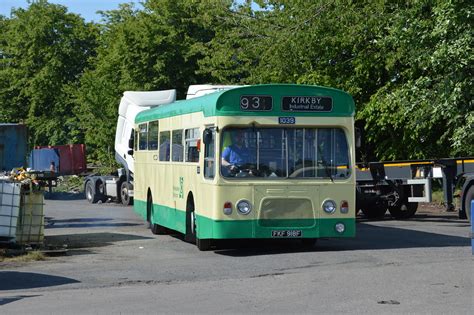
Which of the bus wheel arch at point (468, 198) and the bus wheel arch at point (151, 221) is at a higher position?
the bus wheel arch at point (468, 198)

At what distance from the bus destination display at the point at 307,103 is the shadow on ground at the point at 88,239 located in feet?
17.3

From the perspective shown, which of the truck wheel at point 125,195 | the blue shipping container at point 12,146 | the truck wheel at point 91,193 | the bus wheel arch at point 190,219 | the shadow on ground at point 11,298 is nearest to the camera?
the shadow on ground at point 11,298

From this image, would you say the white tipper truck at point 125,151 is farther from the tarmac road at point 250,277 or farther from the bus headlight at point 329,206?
the bus headlight at point 329,206

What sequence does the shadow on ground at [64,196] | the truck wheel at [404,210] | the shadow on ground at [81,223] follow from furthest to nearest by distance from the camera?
the shadow on ground at [64,196]
the truck wheel at [404,210]
the shadow on ground at [81,223]

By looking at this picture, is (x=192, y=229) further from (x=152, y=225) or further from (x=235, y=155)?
(x=152, y=225)

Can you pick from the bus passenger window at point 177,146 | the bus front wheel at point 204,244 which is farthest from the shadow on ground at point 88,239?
the bus front wheel at point 204,244

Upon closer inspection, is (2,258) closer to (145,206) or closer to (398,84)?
(145,206)

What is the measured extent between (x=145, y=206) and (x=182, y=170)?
4.31 meters

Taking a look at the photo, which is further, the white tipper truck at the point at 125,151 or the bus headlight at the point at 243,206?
the white tipper truck at the point at 125,151

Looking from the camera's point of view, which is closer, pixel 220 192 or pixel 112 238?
pixel 220 192

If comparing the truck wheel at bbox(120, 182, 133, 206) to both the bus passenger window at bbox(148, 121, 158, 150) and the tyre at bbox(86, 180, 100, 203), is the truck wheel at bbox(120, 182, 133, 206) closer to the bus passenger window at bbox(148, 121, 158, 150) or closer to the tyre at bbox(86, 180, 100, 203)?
the tyre at bbox(86, 180, 100, 203)

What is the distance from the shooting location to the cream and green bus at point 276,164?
1566 cm

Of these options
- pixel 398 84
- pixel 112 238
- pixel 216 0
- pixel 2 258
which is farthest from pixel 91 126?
pixel 2 258

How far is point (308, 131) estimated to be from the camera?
52.6 feet
